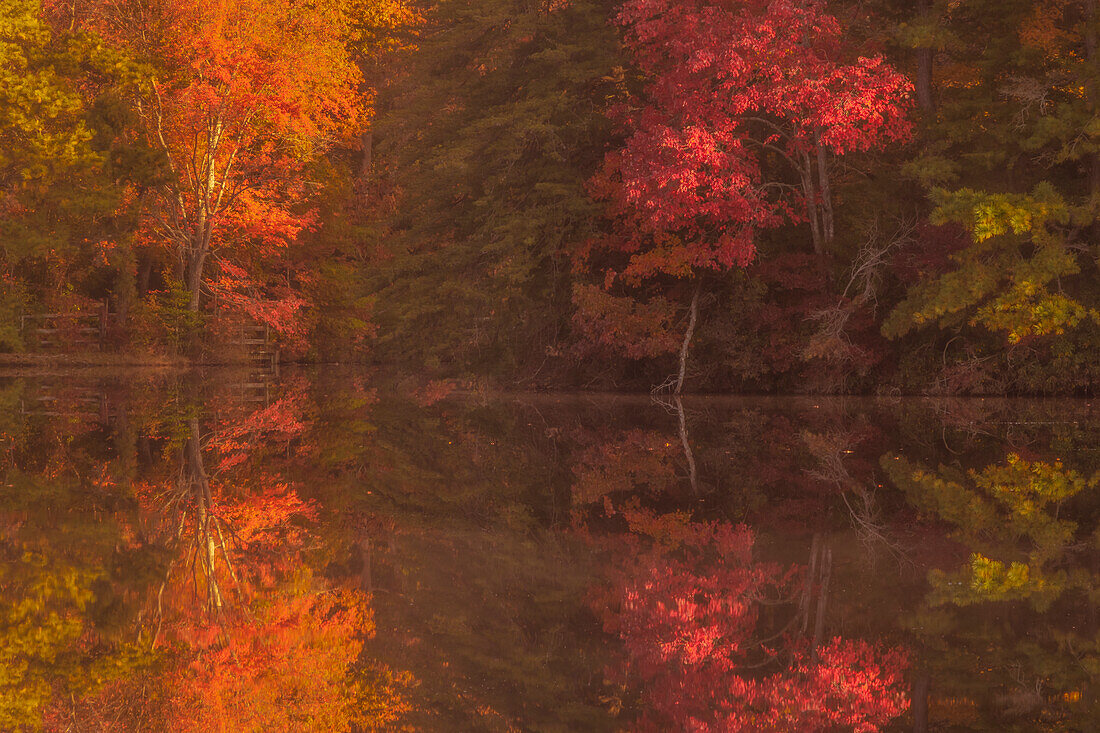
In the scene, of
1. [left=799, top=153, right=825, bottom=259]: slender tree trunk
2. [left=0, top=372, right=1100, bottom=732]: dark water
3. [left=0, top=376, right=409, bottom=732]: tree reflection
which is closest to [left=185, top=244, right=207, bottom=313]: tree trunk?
[left=799, top=153, right=825, bottom=259]: slender tree trunk

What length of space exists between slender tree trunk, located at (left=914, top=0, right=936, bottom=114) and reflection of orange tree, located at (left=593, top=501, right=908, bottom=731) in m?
18.0

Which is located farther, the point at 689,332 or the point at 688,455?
the point at 689,332

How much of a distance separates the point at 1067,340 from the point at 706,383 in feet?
22.7

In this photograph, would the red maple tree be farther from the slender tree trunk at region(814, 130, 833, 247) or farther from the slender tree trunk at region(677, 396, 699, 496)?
the slender tree trunk at region(677, 396, 699, 496)

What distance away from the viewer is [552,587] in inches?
262

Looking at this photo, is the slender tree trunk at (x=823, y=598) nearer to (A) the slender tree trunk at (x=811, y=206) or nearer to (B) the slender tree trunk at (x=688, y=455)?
(B) the slender tree trunk at (x=688, y=455)

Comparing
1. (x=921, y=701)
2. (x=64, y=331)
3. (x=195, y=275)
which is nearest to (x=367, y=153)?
(x=195, y=275)

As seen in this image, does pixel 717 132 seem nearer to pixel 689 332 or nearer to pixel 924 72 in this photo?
pixel 689 332

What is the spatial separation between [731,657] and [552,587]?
1.64 meters

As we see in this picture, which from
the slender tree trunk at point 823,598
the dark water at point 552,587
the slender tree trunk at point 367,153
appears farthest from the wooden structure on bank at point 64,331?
the slender tree trunk at point 823,598

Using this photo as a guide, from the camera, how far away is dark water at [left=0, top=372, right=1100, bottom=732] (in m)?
4.69

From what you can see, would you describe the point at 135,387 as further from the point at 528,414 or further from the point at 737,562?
the point at 737,562

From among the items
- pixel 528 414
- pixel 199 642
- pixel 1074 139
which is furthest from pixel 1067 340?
pixel 199 642

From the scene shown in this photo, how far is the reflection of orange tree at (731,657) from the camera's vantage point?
14.8ft
